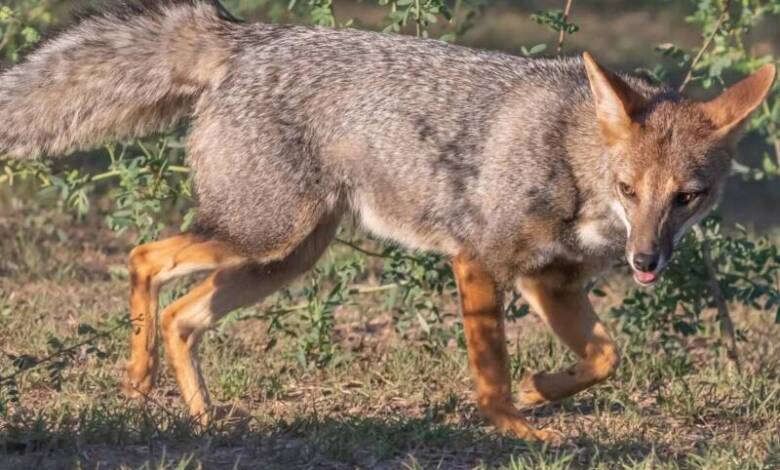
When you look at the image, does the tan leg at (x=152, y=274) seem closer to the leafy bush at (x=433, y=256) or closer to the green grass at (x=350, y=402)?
the green grass at (x=350, y=402)

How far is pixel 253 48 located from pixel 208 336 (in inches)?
56.0

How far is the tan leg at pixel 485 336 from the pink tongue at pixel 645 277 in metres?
0.60

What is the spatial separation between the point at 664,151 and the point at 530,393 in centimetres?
115

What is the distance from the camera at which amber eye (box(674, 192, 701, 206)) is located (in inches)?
221

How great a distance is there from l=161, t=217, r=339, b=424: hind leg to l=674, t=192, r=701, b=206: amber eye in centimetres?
139

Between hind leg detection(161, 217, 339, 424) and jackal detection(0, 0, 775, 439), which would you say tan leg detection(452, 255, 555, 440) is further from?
hind leg detection(161, 217, 339, 424)

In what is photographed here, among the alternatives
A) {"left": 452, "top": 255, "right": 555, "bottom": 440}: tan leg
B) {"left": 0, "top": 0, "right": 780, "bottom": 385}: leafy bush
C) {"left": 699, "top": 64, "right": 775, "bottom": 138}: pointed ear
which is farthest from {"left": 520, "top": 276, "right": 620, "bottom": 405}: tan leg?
{"left": 699, "top": 64, "right": 775, "bottom": 138}: pointed ear

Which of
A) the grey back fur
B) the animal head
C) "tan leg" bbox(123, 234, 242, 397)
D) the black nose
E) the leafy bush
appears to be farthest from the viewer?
the leafy bush

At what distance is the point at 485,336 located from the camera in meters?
5.91

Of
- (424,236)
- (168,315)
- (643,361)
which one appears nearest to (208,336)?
(168,315)

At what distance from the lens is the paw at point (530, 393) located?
617 cm

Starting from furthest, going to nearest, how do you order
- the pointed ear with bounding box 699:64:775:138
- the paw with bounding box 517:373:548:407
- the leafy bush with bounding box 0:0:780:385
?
1. the leafy bush with bounding box 0:0:780:385
2. the paw with bounding box 517:373:548:407
3. the pointed ear with bounding box 699:64:775:138

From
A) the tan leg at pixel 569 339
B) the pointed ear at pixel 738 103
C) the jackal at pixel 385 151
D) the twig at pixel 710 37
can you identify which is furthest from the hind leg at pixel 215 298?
the twig at pixel 710 37

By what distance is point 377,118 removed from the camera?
612 cm
